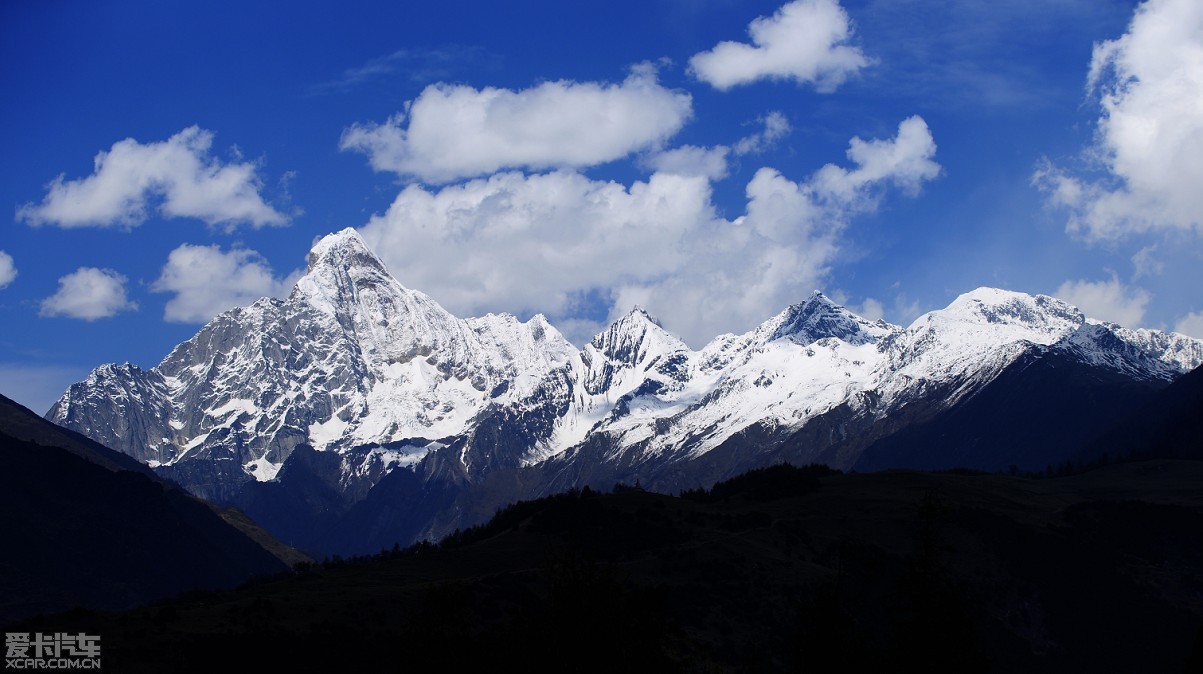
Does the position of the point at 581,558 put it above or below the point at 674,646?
above

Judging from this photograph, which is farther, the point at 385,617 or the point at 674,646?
the point at 385,617

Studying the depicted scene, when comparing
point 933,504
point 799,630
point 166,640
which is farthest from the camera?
point 166,640

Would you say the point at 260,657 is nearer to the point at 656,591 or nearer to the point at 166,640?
the point at 166,640

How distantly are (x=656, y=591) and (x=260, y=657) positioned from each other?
119146mm

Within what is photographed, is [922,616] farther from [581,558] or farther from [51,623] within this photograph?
[51,623]

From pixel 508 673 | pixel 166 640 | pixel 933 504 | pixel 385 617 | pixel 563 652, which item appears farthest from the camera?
pixel 385 617

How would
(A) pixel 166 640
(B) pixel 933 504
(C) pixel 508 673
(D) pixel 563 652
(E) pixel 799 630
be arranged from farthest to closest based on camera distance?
(A) pixel 166 640 < (E) pixel 799 630 < (B) pixel 933 504 < (C) pixel 508 673 < (D) pixel 563 652

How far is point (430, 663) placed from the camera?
67562 mm

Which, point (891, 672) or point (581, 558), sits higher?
point (581, 558)

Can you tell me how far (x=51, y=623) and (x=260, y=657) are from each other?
29480 millimetres

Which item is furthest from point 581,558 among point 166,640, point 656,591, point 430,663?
point 166,640

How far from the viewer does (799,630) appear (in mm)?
77125

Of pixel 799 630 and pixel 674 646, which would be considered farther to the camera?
pixel 799 630

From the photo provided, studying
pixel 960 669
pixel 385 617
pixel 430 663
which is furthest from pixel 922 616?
pixel 385 617
